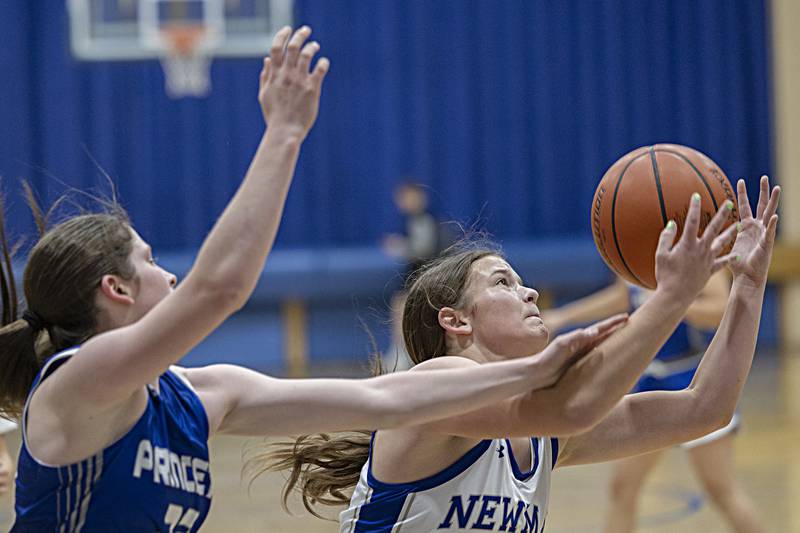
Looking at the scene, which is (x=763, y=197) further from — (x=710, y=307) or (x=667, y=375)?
(x=667, y=375)

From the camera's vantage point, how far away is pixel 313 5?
37.7ft

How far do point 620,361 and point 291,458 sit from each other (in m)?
0.95

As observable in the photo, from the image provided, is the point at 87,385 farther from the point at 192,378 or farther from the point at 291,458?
the point at 291,458

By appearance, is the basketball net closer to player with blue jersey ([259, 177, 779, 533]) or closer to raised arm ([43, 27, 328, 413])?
player with blue jersey ([259, 177, 779, 533])

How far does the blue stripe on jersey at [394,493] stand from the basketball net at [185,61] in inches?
336

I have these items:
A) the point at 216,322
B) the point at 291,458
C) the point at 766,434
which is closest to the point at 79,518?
the point at 216,322

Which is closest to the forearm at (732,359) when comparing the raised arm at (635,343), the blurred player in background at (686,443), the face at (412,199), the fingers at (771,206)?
the fingers at (771,206)

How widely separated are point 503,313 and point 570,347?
0.41 m

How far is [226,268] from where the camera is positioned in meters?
1.58

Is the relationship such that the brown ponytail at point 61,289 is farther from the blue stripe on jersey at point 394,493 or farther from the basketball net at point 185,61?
the basketball net at point 185,61

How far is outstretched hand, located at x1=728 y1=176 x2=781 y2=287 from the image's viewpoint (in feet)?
7.29

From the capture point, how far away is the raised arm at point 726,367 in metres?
2.23

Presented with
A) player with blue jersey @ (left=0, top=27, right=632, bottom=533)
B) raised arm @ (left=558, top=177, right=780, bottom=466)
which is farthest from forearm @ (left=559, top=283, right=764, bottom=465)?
player with blue jersey @ (left=0, top=27, right=632, bottom=533)

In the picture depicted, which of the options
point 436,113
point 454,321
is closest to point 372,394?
point 454,321
